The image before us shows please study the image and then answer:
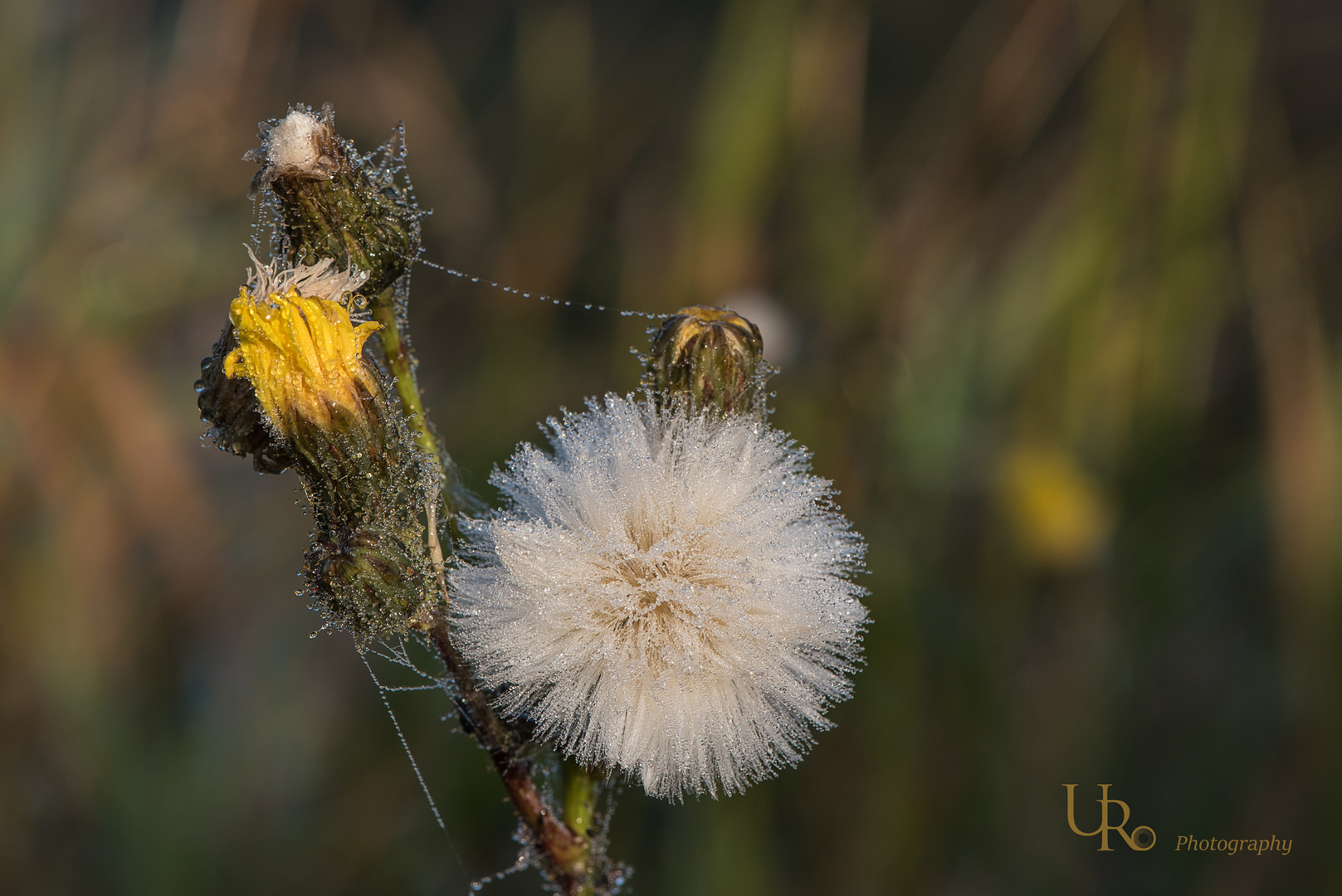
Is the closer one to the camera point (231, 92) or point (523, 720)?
point (523, 720)

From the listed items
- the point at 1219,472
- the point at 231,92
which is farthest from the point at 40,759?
the point at 1219,472

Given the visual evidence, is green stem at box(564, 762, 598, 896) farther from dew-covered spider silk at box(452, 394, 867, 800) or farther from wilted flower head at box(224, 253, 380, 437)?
wilted flower head at box(224, 253, 380, 437)


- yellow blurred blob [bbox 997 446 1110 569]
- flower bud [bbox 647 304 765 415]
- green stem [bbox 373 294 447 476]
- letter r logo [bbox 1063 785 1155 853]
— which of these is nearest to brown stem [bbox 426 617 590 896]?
green stem [bbox 373 294 447 476]

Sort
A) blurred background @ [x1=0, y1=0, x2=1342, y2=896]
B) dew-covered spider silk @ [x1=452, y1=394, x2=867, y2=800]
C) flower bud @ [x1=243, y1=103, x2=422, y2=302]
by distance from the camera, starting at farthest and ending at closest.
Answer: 1. blurred background @ [x1=0, y1=0, x2=1342, y2=896]
2. flower bud @ [x1=243, y1=103, x2=422, y2=302]
3. dew-covered spider silk @ [x1=452, y1=394, x2=867, y2=800]

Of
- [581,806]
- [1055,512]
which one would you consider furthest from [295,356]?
[1055,512]

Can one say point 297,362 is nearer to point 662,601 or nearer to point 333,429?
point 333,429

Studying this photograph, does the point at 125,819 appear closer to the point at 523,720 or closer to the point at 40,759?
the point at 40,759
